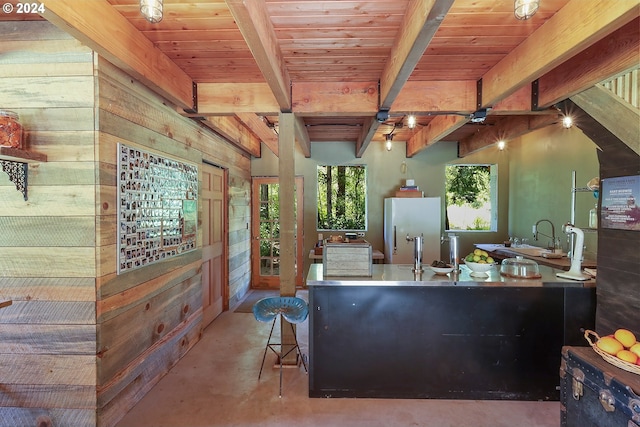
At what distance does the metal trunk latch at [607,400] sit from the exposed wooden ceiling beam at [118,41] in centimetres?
308

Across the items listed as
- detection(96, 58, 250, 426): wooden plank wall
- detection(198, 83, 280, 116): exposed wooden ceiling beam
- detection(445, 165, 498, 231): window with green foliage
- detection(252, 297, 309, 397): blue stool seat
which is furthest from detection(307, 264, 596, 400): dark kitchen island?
detection(445, 165, 498, 231): window with green foliage

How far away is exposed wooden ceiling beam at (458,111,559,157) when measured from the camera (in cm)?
348

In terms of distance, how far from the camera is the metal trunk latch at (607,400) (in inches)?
52.9

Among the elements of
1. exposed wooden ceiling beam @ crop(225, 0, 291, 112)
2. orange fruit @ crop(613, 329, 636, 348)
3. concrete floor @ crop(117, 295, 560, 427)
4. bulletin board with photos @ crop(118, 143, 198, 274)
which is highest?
exposed wooden ceiling beam @ crop(225, 0, 291, 112)

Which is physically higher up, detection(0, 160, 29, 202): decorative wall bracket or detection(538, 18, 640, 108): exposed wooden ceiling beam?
detection(538, 18, 640, 108): exposed wooden ceiling beam

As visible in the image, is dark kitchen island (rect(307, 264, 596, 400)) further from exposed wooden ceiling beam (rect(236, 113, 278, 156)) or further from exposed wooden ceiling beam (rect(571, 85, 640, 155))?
exposed wooden ceiling beam (rect(236, 113, 278, 156))

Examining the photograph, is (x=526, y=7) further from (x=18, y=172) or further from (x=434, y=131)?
(x=18, y=172)

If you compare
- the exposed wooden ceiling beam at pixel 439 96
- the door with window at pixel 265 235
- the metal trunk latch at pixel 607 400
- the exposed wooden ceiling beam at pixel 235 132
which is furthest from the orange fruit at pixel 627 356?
the door with window at pixel 265 235

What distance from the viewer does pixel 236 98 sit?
277 centimetres

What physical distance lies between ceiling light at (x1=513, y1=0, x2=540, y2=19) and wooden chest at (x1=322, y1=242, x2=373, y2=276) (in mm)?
1696

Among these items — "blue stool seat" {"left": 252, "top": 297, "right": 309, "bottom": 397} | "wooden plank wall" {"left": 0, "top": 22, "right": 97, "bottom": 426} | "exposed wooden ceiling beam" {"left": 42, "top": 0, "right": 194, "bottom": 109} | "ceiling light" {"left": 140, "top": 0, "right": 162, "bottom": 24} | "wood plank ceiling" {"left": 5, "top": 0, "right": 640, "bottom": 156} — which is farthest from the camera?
"blue stool seat" {"left": 252, "top": 297, "right": 309, "bottom": 397}

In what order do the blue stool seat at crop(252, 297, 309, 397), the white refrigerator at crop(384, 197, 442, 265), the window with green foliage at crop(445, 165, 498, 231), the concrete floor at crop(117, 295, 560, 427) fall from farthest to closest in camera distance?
1. the window with green foliage at crop(445, 165, 498, 231)
2. the white refrigerator at crop(384, 197, 442, 265)
3. the blue stool seat at crop(252, 297, 309, 397)
4. the concrete floor at crop(117, 295, 560, 427)

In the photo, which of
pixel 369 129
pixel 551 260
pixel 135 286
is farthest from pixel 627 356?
pixel 135 286

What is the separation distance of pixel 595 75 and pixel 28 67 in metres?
3.72
